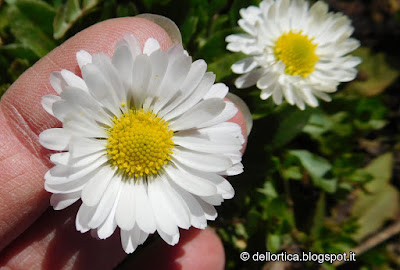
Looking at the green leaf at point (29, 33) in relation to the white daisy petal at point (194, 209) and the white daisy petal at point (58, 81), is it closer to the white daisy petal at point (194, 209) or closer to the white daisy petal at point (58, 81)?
the white daisy petal at point (58, 81)

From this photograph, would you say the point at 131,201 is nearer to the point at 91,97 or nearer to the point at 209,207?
the point at 209,207

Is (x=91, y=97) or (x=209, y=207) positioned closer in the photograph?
(x=91, y=97)

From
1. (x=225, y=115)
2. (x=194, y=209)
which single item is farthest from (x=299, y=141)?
(x=194, y=209)

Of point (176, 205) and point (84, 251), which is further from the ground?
point (176, 205)

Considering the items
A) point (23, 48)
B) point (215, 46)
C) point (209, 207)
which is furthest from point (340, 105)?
point (23, 48)

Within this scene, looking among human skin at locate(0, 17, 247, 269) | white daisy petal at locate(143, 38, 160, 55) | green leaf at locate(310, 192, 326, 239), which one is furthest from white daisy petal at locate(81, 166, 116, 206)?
green leaf at locate(310, 192, 326, 239)

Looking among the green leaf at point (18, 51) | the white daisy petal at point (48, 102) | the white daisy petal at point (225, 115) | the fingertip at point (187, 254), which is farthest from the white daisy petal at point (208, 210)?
the green leaf at point (18, 51)

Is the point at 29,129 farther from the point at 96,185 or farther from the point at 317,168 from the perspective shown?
the point at 317,168
